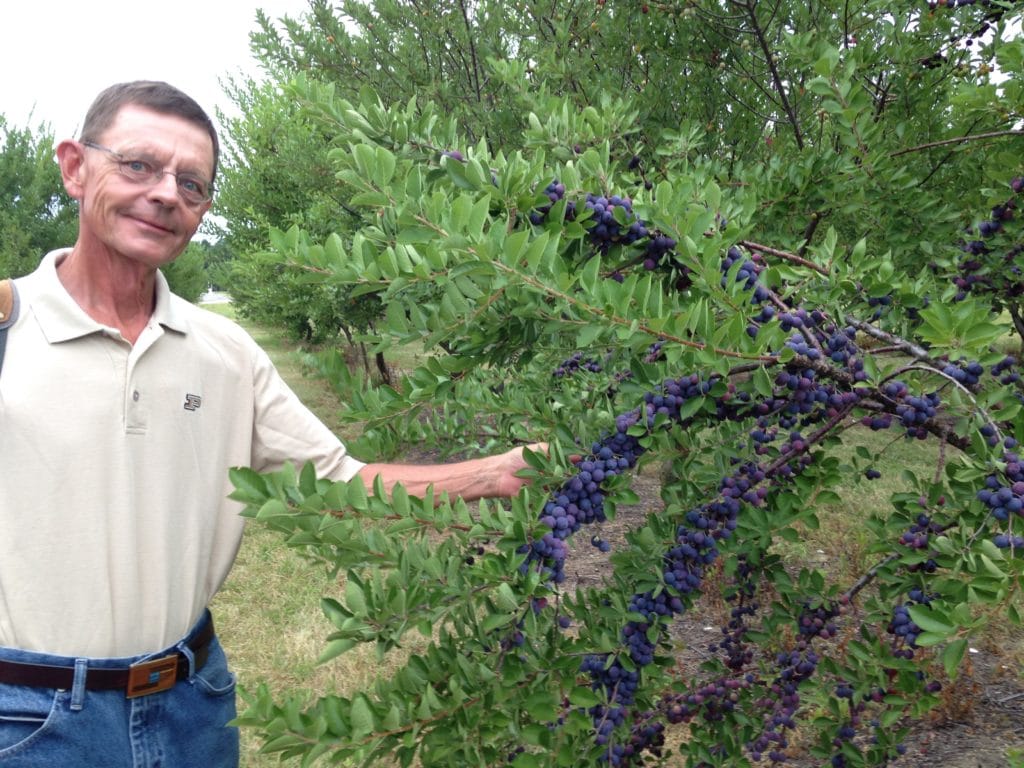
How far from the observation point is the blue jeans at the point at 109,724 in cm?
155

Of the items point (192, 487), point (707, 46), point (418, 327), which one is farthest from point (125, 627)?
point (707, 46)

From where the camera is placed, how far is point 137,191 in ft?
5.58

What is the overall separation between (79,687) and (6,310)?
782 mm

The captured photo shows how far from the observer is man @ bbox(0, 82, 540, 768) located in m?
1.60

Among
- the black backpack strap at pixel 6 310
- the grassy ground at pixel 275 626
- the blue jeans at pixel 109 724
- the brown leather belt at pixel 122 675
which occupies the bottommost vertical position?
→ the grassy ground at pixel 275 626

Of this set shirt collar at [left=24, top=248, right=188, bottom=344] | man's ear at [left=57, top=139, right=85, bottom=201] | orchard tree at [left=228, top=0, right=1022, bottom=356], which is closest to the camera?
shirt collar at [left=24, top=248, right=188, bottom=344]

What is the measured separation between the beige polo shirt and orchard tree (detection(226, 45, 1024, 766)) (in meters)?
0.48

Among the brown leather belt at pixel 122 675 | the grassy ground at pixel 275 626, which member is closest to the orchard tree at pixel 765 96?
the brown leather belt at pixel 122 675

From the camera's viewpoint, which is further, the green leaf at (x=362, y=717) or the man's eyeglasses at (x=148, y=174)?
the man's eyeglasses at (x=148, y=174)

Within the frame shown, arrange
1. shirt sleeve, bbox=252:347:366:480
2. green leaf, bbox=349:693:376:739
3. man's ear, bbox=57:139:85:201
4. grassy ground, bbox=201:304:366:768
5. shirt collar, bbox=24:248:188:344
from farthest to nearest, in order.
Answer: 1. grassy ground, bbox=201:304:366:768
2. shirt sleeve, bbox=252:347:366:480
3. man's ear, bbox=57:139:85:201
4. shirt collar, bbox=24:248:188:344
5. green leaf, bbox=349:693:376:739

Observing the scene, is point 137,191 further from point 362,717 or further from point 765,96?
point 765,96

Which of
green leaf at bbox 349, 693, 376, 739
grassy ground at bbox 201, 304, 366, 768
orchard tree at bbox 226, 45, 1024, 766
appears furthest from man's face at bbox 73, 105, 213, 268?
grassy ground at bbox 201, 304, 366, 768

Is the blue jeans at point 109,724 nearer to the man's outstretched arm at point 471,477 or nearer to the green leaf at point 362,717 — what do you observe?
the man's outstretched arm at point 471,477

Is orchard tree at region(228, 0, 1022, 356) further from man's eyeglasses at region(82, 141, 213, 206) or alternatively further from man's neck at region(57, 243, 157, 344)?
man's neck at region(57, 243, 157, 344)
